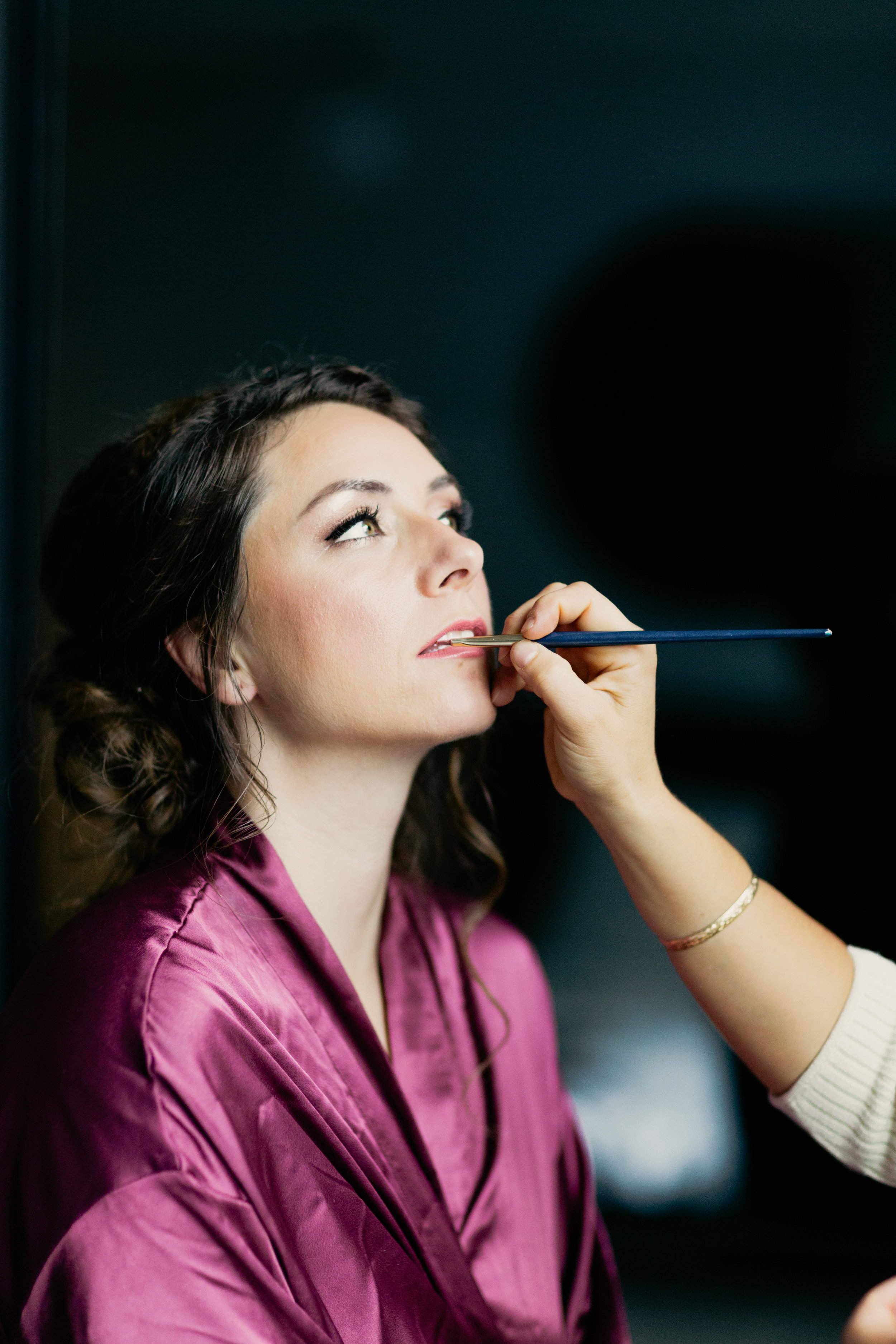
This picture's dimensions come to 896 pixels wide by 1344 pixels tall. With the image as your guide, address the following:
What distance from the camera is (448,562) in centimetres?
90

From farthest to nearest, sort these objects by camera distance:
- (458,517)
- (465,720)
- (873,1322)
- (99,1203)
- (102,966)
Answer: (458,517) < (465,720) < (102,966) < (99,1203) < (873,1322)

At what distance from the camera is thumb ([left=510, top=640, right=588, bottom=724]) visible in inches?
32.2

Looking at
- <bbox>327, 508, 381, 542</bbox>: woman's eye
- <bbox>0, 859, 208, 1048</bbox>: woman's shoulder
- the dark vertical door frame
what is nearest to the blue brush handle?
<bbox>327, 508, 381, 542</bbox>: woman's eye

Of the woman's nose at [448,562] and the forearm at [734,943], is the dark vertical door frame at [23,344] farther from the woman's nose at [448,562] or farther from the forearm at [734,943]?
the forearm at [734,943]

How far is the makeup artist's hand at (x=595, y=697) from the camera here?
0.84 m

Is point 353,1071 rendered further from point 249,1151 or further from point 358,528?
point 358,528

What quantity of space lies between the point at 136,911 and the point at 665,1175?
83cm

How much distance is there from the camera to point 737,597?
1.19 m

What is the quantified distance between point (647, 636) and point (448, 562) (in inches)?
8.0

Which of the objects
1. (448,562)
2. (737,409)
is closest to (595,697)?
(448,562)

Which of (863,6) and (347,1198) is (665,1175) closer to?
(347,1198)

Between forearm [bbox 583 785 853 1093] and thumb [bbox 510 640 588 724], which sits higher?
thumb [bbox 510 640 588 724]

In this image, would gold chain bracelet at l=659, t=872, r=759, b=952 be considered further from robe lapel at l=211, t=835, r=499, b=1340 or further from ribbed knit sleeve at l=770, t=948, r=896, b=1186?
robe lapel at l=211, t=835, r=499, b=1340

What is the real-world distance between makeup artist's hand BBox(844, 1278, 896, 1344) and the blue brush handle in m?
0.47
